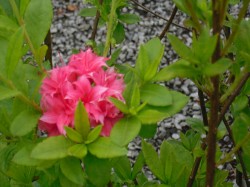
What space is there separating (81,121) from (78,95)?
0.16ft

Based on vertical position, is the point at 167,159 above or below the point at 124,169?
above

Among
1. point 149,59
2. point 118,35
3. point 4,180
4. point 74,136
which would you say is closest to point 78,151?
point 74,136

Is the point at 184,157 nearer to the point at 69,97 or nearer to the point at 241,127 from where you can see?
the point at 241,127

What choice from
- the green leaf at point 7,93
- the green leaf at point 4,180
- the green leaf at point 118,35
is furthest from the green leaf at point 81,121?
the green leaf at point 118,35

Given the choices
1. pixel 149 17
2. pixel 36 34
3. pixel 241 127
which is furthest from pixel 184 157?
pixel 149 17

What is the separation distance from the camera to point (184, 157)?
4.72 feet

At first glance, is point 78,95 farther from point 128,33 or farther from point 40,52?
point 128,33

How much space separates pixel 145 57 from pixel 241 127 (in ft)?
0.81

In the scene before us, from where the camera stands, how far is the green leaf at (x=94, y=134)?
3.03 ft

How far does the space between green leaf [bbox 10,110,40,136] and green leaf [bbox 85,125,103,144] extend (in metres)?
0.10

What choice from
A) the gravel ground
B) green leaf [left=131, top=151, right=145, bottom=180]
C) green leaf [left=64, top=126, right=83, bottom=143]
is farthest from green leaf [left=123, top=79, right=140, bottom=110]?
the gravel ground

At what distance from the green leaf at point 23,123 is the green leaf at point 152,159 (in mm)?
308

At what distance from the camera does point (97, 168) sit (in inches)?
37.7

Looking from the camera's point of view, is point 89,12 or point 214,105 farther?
point 89,12
